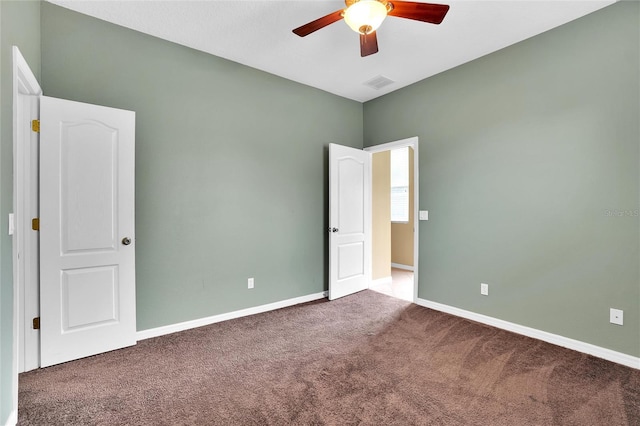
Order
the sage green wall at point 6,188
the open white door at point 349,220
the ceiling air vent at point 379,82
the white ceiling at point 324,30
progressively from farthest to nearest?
the open white door at point 349,220 → the ceiling air vent at point 379,82 → the white ceiling at point 324,30 → the sage green wall at point 6,188

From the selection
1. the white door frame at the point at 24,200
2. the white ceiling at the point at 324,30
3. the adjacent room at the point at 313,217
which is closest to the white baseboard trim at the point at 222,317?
the adjacent room at the point at 313,217

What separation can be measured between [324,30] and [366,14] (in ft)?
3.07

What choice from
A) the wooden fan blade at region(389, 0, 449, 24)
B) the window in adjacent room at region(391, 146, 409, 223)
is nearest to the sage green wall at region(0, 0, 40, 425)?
the wooden fan blade at region(389, 0, 449, 24)

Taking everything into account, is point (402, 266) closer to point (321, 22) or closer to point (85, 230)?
point (321, 22)

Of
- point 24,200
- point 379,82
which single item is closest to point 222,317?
point 24,200

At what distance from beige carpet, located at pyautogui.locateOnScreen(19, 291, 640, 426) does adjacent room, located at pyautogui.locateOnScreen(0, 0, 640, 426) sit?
0.06 feet

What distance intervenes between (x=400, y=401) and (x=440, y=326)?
4.76 ft

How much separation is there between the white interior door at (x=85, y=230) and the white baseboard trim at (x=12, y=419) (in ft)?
2.25

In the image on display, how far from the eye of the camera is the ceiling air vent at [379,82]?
379 cm

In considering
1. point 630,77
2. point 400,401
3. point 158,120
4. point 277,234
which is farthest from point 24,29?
point 630,77

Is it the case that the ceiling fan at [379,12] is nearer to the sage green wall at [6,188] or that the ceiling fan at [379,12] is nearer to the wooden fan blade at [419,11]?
the wooden fan blade at [419,11]

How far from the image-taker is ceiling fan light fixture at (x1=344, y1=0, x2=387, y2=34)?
194 centimetres

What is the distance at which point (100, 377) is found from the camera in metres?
2.20

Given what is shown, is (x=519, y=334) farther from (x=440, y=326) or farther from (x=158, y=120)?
(x=158, y=120)
